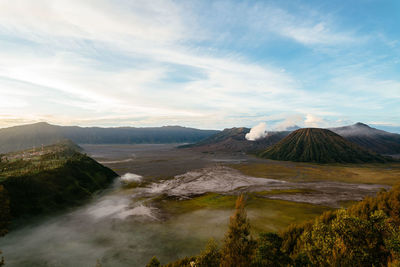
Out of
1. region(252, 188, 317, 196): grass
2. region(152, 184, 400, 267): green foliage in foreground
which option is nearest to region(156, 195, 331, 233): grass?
region(252, 188, 317, 196): grass

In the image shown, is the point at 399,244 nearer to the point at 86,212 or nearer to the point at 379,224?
the point at 379,224

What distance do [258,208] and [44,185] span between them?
63.0 m

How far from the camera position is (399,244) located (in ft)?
59.8

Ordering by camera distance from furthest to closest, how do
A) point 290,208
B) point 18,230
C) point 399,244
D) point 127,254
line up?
1. point 290,208
2. point 18,230
3. point 127,254
4. point 399,244

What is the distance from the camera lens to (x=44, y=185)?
171ft

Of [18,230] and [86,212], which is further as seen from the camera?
[86,212]

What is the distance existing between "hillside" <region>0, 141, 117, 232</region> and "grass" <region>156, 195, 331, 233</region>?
27617mm

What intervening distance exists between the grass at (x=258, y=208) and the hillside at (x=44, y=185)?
2762cm

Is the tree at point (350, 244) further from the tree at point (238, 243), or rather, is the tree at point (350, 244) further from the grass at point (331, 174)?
the grass at point (331, 174)

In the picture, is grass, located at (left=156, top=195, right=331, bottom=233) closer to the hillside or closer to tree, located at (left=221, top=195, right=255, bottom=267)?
tree, located at (left=221, top=195, right=255, bottom=267)

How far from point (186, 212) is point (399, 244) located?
140 feet

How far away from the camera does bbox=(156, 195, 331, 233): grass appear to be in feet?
150

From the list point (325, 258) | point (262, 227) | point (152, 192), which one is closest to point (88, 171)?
point (152, 192)

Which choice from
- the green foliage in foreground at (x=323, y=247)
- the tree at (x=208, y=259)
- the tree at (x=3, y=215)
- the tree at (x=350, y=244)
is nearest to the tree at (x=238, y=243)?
the green foliage in foreground at (x=323, y=247)
